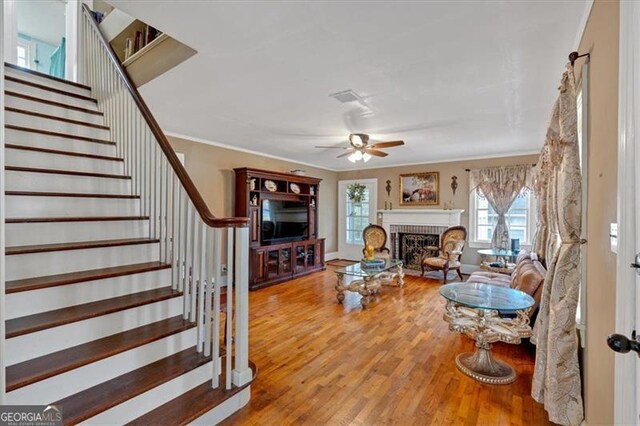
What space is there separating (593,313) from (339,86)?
244 centimetres

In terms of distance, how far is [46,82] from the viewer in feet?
10.5

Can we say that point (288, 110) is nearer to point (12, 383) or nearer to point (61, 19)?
point (12, 383)

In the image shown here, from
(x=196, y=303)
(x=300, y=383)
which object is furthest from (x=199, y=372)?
→ (x=300, y=383)

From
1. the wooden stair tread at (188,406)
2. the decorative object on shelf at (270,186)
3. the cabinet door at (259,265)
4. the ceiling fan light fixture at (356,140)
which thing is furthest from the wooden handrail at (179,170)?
the decorative object on shelf at (270,186)

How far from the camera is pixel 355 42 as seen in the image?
211 centimetres

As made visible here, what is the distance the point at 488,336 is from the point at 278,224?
158 inches

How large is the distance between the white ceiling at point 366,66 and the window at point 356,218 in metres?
3.33

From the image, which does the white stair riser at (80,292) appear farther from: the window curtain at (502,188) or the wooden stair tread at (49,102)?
the window curtain at (502,188)

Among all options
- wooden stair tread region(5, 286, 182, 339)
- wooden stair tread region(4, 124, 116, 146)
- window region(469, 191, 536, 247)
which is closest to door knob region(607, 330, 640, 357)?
wooden stair tread region(5, 286, 182, 339)

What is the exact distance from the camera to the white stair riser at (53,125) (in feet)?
8.64

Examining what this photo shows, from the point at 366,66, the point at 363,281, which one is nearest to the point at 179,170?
the point at 366,66

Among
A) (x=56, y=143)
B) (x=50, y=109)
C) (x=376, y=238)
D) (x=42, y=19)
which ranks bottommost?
(x=376, y=238)

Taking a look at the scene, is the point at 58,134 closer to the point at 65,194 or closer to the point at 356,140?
the point at 65,194

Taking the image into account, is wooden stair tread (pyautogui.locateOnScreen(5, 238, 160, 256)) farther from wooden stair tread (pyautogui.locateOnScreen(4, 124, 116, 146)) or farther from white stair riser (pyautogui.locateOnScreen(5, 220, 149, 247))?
wooden stair tread (pyautogui.locateOnScreen(4, 124, 116, 146))
